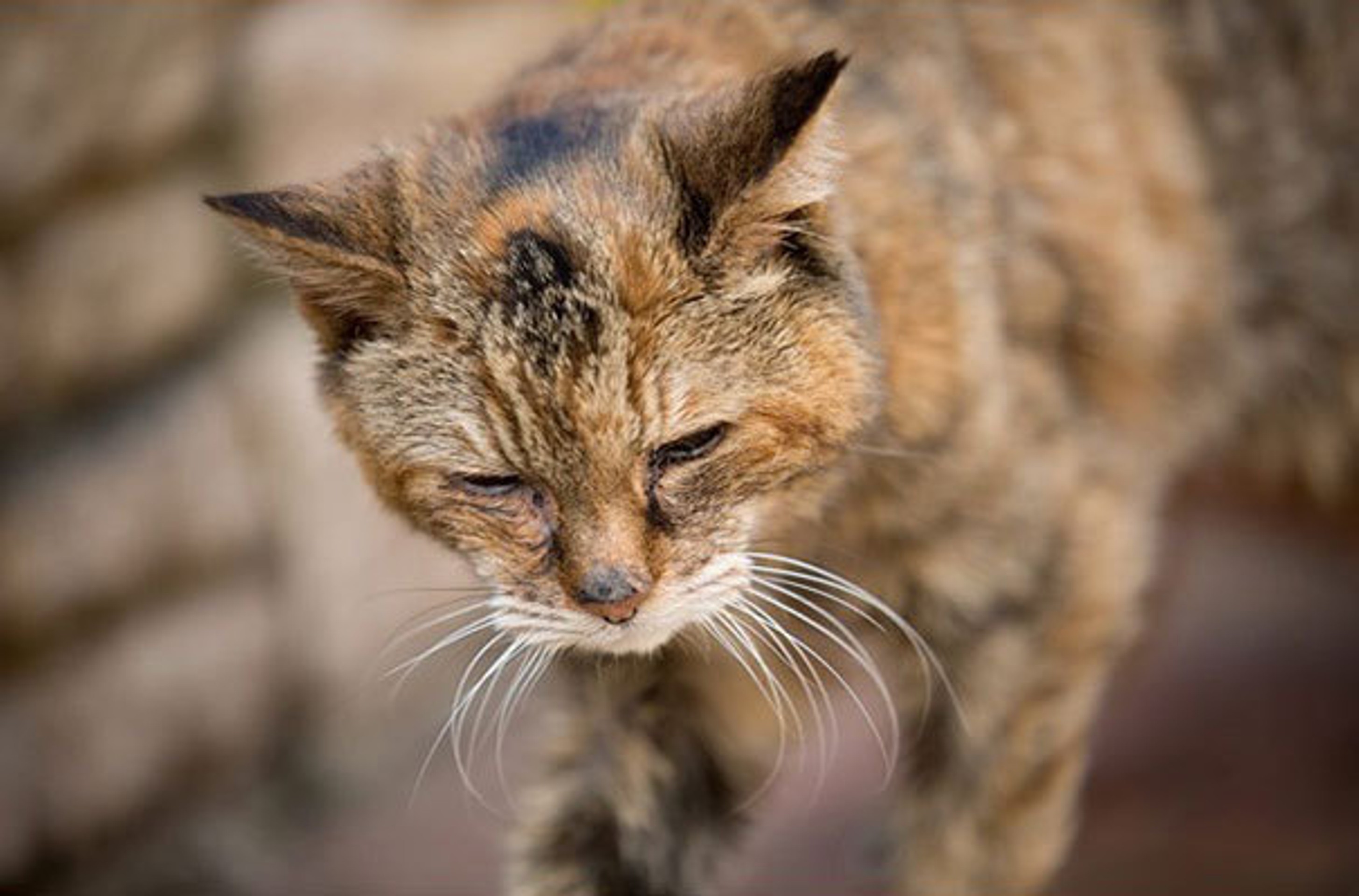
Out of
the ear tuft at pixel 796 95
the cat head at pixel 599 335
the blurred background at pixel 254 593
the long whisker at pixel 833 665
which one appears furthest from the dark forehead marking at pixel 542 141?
the blurred background at pixel 254 593

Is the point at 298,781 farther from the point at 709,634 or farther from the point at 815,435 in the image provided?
the point at 815,435

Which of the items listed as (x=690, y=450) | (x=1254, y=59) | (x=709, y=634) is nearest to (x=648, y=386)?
(x=690, y=450)

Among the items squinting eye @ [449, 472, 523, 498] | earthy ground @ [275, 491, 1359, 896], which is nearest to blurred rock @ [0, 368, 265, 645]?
earthy ground @ [275, 491, 1359, 896]

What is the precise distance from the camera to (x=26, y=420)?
3680mm

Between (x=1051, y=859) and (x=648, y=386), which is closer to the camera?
(x=648, y=386)

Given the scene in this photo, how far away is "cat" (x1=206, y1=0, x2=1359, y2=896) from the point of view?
2.17 meters

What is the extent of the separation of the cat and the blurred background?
81cm

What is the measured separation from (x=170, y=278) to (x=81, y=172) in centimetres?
34

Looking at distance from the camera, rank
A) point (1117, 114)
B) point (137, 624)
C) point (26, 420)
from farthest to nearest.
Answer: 1. point (137, 624)
2. point (26, 420)
3. point (1117, 114)

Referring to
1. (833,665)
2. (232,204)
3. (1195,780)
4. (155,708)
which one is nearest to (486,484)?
Answer: (232,204)

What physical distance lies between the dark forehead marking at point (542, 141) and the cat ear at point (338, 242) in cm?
14

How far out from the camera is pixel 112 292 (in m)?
3.77

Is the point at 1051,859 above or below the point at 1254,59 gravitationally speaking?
below

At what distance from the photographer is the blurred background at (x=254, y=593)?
12.0 feet
